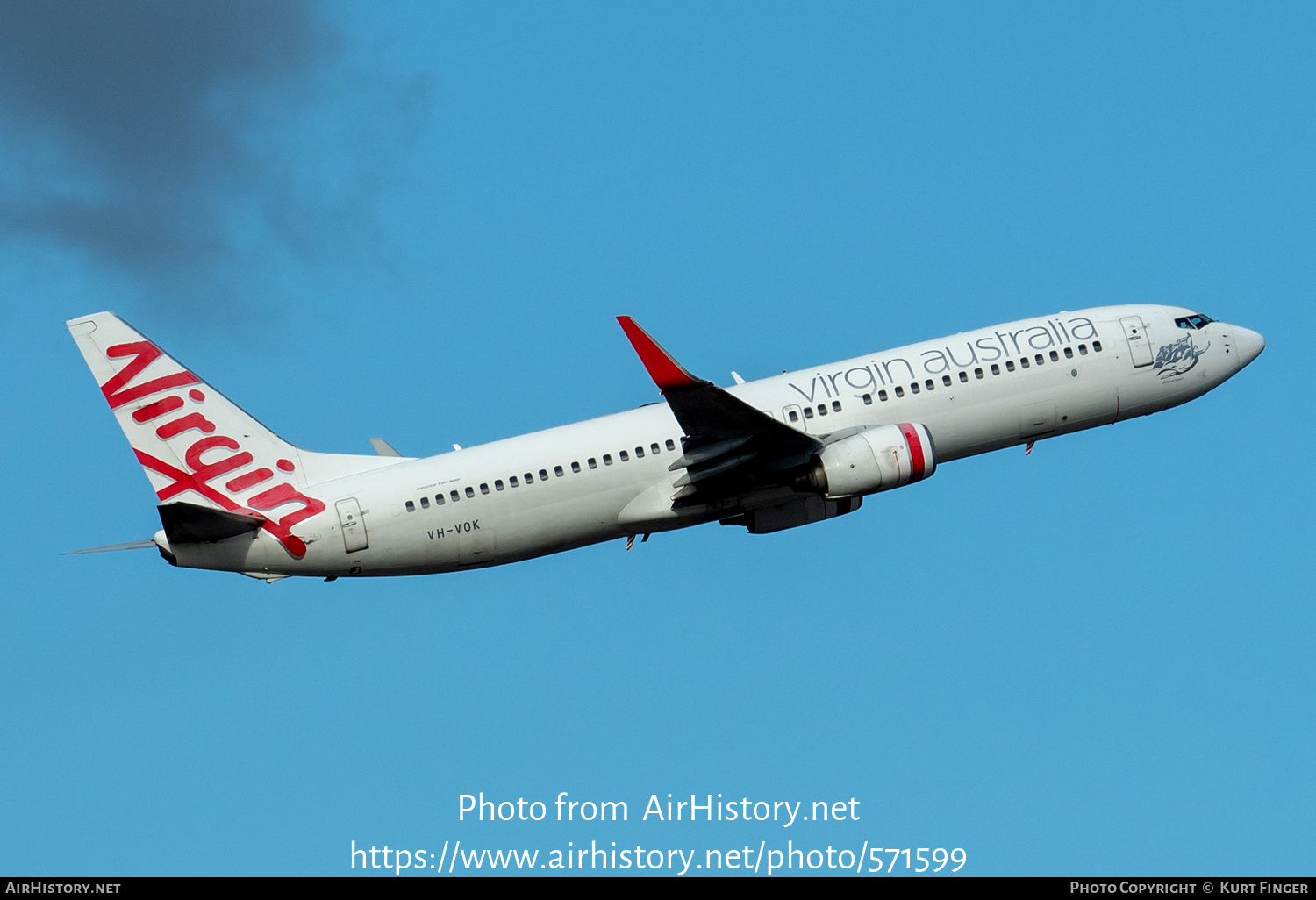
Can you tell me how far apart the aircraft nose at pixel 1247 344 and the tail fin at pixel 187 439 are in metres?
31.9

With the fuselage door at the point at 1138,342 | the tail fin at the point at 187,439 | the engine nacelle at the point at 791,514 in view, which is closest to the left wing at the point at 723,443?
the engine nacelle at the point at 791,514

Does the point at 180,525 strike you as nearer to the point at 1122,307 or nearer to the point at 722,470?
the point at 722,470

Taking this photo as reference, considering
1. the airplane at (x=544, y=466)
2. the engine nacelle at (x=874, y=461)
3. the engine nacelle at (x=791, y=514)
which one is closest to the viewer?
the airplane at (x=544, y=466)

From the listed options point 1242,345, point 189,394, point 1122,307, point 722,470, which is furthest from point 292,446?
point 1242,345

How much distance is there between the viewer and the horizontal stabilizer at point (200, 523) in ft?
161

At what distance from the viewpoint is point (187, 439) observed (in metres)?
51.8

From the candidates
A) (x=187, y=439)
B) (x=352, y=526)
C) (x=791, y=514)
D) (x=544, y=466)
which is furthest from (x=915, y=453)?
(x=187, y=439)

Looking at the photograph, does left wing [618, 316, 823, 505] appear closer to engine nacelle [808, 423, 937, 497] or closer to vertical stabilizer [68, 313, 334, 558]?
engine nacelle [808, 423, 937, 497]

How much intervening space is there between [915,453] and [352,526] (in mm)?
17195

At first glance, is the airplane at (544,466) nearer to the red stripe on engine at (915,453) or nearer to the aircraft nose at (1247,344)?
the red stripe on engine at (915,453)

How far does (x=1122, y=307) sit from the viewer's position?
58188mm

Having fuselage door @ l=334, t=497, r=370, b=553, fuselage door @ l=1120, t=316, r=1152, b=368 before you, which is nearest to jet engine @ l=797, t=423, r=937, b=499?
fuselage door @ l=1120, t=316, r=1152, b=368

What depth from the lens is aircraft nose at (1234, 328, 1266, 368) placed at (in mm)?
59531
